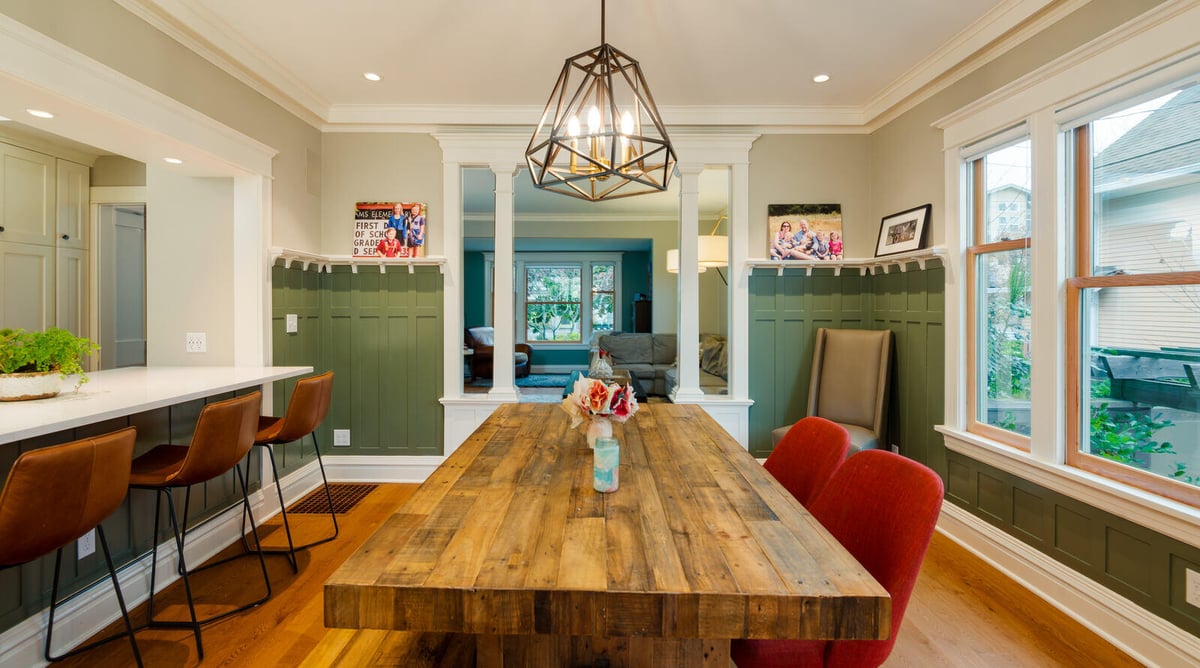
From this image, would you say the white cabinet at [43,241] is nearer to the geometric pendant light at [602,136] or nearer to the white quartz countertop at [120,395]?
the white quartz countertop at [120,395]

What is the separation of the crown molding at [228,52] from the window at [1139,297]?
3.93 metres

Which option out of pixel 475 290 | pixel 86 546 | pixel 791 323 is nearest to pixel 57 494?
pixel 86 546

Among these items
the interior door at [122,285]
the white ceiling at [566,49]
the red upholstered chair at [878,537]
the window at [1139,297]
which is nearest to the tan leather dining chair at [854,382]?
the window at [1139,297]

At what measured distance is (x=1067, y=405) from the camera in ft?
7.27

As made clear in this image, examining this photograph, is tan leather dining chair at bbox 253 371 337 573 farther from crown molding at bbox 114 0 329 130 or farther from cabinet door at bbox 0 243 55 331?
cabinet door at bbox 0 243 55 331

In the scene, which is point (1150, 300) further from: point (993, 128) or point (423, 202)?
point (423, 202)

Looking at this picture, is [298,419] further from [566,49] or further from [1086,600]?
[1086,600]

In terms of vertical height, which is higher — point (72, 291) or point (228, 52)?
point (228, 52)

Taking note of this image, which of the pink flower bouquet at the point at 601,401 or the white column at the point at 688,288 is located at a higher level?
the white column at the point at 688,288

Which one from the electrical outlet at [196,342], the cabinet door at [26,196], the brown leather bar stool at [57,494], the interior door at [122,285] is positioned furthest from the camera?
the interior door at [122,285]

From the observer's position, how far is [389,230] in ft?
12.0

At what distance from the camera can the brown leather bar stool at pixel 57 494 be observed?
4.24ft

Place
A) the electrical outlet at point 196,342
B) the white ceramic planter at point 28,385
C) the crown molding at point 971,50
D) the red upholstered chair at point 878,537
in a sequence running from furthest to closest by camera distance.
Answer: the electrical outlet at point 196,342
the crown molding at point 971,50
the white ceramic planter at point 28,385
the red upholstered chair at point 878,537

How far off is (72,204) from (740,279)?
497cm
